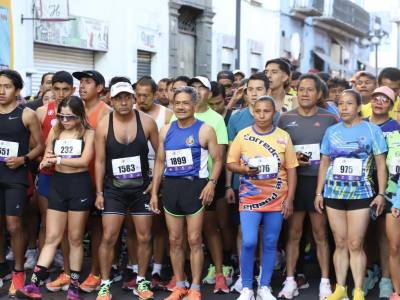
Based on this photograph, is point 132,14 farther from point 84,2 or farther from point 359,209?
point 359,209

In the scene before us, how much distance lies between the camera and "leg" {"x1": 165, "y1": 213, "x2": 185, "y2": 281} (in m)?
6.60

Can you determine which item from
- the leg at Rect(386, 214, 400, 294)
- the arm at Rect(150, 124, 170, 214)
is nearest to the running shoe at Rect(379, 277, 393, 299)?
the leg at Rect(386, 214, 400, 294)

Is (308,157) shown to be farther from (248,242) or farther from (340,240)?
(248,242)

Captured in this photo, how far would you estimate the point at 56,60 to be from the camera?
15.9 metres

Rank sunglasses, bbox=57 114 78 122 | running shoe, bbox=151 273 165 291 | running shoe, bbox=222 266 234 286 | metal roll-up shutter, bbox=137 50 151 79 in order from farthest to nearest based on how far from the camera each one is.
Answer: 1. metal roll-up shutter, bbox=137 50 151 79
2. running shoe, bbox=222 266 234 286
3. running shoe, bbox=151 273 165 291
4. sunglasses, bbox=57 114 78 122

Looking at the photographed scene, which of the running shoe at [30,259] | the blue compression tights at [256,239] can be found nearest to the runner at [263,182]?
the blue compression tights at [256,239]

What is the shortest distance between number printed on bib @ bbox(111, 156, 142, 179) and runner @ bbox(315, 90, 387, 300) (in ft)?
5.42

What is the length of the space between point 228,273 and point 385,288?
4.90ft

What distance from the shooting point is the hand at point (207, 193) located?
653 centimetres

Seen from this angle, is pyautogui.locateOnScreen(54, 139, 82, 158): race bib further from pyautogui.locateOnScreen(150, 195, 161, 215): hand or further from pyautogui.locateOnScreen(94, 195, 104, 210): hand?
pyautogui.locateOnScreen(150, 195, 161, 215): hand

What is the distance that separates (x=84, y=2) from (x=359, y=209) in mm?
11259

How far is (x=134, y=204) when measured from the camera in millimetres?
6730

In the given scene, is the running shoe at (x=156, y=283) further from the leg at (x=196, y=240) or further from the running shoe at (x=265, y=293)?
the running shoe at (x=265, y=293)

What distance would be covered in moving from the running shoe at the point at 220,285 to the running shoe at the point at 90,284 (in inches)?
43.3
